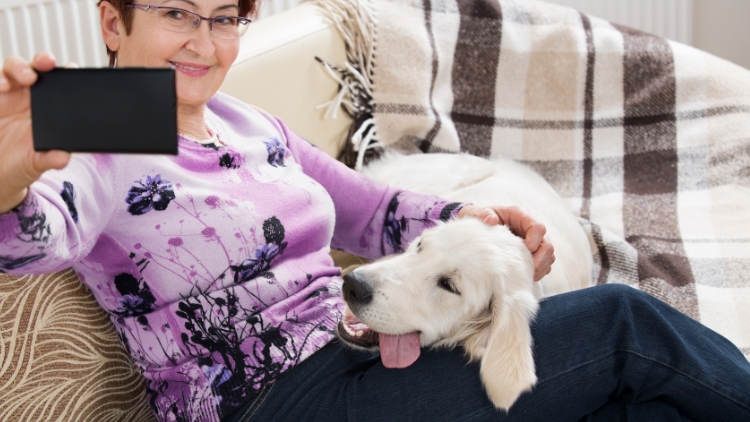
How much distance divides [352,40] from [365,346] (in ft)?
3.51

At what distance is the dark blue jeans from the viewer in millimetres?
1159

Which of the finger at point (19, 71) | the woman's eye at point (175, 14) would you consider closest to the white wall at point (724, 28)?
the woman's eye at point (175, 14)

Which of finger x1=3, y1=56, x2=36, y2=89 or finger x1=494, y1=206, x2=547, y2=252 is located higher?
finger x1=3, y1=56, x2=36, y2=89

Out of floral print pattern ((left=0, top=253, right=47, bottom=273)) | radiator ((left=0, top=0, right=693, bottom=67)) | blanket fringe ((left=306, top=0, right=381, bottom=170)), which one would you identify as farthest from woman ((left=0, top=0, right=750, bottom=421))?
radiator ((left=0, top=0, right=693, bottom=67))

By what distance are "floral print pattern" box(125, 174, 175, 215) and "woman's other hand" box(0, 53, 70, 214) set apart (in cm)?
35

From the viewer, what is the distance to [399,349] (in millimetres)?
1223

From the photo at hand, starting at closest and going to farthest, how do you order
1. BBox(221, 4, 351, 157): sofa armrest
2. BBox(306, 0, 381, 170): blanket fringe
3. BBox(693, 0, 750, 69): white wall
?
BBox(221, 4, 351, 157): sofa armrest < BBox(306, 0, 381, 170): blanket fringe < BBox(693, 0, 750, 69): white wall

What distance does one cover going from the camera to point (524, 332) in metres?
1.19

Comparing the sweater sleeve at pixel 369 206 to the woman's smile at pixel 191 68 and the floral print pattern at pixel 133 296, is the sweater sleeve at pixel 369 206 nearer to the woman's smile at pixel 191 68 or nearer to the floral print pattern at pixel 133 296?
the woman's smile at pixel 191 68

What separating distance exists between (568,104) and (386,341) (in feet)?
4.19

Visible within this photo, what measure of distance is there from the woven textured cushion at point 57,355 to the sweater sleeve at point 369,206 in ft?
1.72

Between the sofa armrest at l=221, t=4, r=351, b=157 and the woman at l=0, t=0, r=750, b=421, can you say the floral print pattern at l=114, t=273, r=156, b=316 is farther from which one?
the sofa armrest at l=221, t=4, r=351, b=157

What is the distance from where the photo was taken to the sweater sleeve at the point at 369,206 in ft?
5.00

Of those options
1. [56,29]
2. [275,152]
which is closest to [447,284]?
[275,152]
